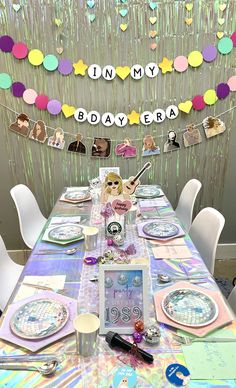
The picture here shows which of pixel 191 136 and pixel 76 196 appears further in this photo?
pixel 191 136

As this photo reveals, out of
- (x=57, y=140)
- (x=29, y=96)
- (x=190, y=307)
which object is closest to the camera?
(x=190, y=307)

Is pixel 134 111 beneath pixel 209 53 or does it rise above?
beneath

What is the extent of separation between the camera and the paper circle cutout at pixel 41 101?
259 centimetres

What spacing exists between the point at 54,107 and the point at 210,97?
3.99ft

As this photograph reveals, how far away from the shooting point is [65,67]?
2.53 metres

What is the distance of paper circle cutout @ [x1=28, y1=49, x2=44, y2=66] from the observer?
2.50 m

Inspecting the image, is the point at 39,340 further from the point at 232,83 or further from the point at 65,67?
the point at 232,83

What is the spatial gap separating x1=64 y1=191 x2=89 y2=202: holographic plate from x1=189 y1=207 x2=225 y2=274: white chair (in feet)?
2.61

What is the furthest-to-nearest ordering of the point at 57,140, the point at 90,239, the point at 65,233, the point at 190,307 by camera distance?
the point at 57,140 < the point at 65,233 < the point at 90,239 < the point at 190,307

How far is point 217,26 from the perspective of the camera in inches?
99.4

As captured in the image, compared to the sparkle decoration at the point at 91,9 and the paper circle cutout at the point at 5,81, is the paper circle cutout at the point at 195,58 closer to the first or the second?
the sparkle decoration at the point at 91,9

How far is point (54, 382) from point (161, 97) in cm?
222

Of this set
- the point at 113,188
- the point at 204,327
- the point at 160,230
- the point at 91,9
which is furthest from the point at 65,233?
the point at 91,9

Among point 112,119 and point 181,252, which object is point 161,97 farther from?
point 181,252
